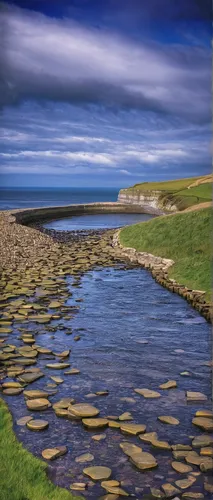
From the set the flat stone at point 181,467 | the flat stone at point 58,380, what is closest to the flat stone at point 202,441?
the flat stone at point 181,467

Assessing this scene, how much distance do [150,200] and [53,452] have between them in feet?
271

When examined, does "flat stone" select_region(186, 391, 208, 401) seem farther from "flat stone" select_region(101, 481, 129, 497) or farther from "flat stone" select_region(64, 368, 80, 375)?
"flat stone" select_region(101, 481, 129, 497)

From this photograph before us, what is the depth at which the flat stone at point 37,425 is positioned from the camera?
32.4ft

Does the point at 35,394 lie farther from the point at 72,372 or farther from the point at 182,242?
the point at 182,242

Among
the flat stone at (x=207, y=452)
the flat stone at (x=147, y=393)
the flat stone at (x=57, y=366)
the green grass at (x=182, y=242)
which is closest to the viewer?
the flat stone at (x=207, y=452)

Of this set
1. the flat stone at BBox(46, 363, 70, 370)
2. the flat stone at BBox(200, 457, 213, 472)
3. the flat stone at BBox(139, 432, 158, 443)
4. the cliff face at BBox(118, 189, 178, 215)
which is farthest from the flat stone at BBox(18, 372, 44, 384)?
the cliff face at BBox(118, 189, 178, 215)

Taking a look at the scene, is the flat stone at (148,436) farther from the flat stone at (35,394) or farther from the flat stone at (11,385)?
the flat stone at (11,385)

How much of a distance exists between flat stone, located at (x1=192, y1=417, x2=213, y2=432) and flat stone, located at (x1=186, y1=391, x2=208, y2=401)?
0.98m

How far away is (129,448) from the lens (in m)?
9.16

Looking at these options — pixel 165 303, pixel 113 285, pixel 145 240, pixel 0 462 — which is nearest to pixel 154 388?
pixel 0 462

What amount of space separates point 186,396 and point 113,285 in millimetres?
13366

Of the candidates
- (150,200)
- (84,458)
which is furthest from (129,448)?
(150,200)

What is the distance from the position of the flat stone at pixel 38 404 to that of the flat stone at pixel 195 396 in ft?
10.5

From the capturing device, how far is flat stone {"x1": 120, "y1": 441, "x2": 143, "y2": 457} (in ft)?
29.5
